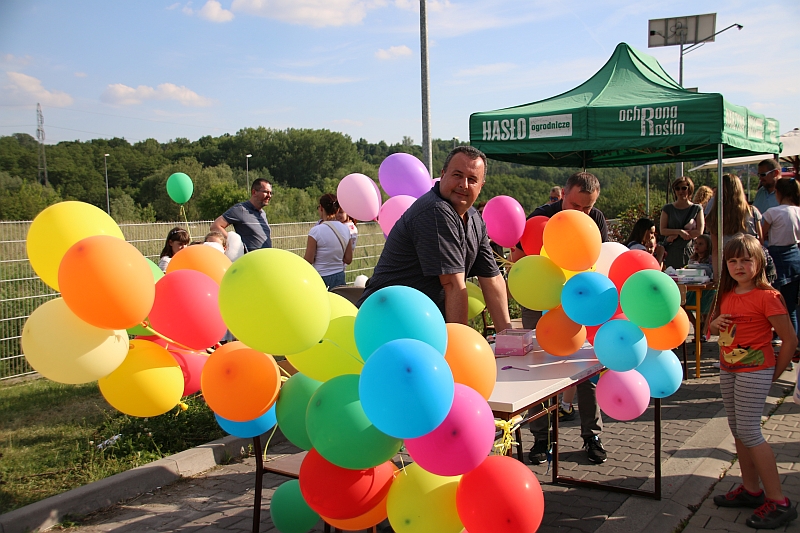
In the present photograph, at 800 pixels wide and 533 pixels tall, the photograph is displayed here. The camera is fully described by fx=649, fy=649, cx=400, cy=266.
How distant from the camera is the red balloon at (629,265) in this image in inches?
128

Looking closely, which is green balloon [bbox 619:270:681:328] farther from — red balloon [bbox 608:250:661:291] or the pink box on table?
the pink box on table

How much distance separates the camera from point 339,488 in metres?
2.07

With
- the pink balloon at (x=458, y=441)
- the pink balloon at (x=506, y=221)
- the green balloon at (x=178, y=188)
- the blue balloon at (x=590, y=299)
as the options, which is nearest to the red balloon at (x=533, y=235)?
the pink balloon at (x=506, y=221)

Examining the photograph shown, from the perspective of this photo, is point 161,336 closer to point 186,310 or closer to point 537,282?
point 186,310

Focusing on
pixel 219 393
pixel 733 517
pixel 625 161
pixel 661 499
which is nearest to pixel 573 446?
pixel 661 499

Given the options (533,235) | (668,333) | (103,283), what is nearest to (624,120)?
(533,235)

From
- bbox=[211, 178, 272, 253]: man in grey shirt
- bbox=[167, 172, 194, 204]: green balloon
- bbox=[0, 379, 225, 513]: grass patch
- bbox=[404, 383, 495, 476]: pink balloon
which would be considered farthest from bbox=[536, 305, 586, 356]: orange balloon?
bbox=[167, 172, 194, 204]: green balloon

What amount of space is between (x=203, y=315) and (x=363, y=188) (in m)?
3.03

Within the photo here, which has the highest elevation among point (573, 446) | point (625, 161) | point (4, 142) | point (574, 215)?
point (4, 142)

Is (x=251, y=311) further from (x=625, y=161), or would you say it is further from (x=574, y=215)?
(x=625, y=161)

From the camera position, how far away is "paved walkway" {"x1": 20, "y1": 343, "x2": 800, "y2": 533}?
11.7ft

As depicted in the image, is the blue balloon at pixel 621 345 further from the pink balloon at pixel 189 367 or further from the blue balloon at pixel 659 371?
the pink balloon at pixel 189 367

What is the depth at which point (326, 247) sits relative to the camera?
617 centimetres

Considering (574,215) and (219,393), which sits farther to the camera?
(574,215)
